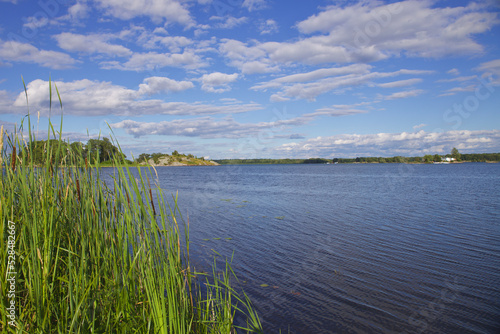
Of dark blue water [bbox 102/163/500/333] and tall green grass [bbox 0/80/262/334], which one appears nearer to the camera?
tall green grass [bbox 0/80/262/334]

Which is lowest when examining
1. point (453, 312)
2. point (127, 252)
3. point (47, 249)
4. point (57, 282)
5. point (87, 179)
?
point (453, 312)

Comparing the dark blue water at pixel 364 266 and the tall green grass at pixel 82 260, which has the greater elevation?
the tall green grass at pixel 82 260

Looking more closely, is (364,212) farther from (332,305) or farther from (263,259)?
(332,305)

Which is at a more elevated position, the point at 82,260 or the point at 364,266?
the point at 82,260

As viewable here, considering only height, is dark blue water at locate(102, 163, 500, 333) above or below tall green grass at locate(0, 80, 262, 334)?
below

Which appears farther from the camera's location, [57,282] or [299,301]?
[299,301]

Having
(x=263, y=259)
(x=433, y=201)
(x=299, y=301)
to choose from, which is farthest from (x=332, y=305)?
(x=433, y=201)

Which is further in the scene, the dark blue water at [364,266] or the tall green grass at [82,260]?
the dark blue water at [364,266]

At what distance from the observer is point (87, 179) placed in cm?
386

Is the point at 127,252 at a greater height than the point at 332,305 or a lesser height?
greater

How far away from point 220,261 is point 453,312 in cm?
702

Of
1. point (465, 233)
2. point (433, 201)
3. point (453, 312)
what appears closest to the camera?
point (453, 312)

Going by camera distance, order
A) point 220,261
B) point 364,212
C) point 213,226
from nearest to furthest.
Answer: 1. point 220,261
2. point 213,226
3. point 364,212

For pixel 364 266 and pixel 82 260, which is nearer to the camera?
pixel 82 260
